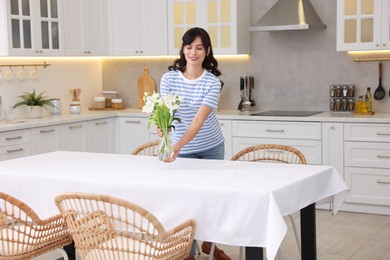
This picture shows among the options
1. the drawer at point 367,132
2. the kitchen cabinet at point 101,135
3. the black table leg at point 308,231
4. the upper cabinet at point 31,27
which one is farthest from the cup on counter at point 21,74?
the black table leg at point 308,231

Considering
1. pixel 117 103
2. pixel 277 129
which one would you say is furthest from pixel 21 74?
pixel 277 129

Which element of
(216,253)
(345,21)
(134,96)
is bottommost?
(216,253)

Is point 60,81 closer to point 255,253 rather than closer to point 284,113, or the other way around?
point 284,113

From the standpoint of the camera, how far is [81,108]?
7.24 meters

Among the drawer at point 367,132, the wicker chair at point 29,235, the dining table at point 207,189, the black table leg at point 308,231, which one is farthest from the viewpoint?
the drawer at point 367,132

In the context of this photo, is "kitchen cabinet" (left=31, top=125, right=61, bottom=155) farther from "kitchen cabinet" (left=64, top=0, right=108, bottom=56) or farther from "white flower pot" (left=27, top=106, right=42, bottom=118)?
"kitchen cabinet" (left=64, top=0, right=108, bottom=56)

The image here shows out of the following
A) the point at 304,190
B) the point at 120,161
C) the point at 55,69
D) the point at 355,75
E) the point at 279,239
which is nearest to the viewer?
the point at 279,239

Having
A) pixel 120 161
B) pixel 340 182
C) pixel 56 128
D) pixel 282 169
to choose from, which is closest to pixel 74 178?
pixel 120 161

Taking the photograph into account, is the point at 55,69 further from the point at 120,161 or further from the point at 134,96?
the point at 120,161

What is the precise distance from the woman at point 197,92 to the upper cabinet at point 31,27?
2262mm

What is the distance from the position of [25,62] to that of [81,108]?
953 millimetres

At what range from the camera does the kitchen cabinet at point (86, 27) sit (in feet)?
21.8

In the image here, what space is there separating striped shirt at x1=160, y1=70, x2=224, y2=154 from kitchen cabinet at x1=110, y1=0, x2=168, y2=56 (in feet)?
9.08

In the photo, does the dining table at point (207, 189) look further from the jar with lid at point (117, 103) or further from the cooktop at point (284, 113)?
the jar with lid at point (117, 103)
